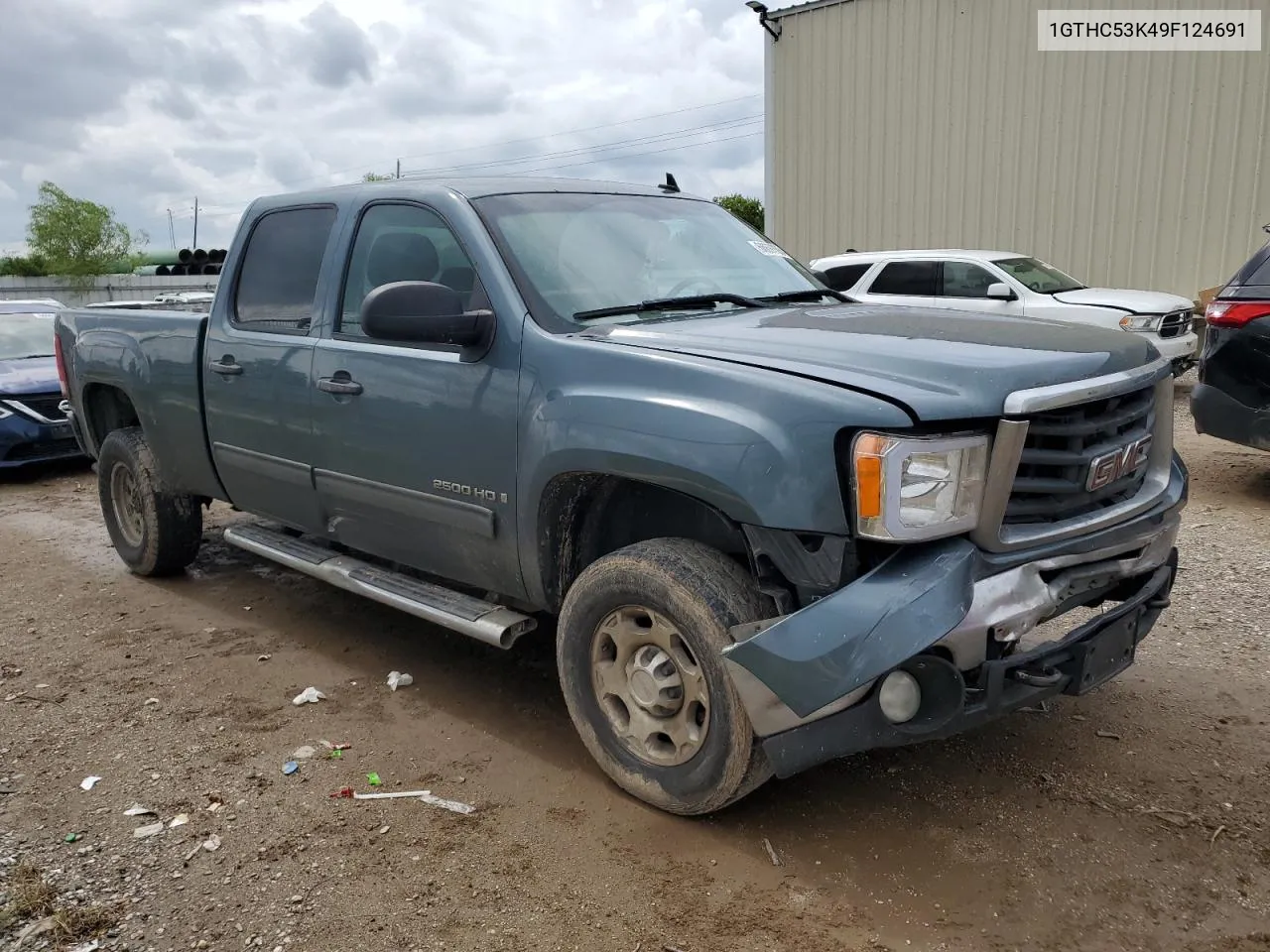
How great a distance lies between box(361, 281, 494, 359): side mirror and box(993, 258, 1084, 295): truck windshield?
29.5 ft

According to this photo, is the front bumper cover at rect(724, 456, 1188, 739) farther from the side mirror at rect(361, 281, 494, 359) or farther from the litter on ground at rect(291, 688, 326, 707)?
the litter on ground at rect(291, 688, 326, 707)

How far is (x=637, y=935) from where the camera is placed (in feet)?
8.50

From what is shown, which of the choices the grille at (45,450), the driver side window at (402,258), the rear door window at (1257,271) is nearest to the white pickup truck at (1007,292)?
the rear door window at (1257,271)

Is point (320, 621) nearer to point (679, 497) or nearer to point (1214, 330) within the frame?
point (679, 497)

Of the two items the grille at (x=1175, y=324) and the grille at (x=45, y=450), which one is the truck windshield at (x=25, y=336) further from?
the grille at (x=1175, y=324)

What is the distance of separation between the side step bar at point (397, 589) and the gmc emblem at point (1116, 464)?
1797 mm

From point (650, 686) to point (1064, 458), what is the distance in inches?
51.2

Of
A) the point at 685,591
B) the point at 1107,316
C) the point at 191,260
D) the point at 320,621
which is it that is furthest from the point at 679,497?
the point at 191,260

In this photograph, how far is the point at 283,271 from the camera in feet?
14.6

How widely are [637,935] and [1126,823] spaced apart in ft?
4.85

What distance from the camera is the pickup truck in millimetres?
2543

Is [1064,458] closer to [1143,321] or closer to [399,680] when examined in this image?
[399,680]

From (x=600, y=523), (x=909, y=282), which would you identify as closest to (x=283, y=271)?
(x=600, y=523)

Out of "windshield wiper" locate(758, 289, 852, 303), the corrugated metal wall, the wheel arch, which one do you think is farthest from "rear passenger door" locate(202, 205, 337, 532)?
the corrugated metal wall
